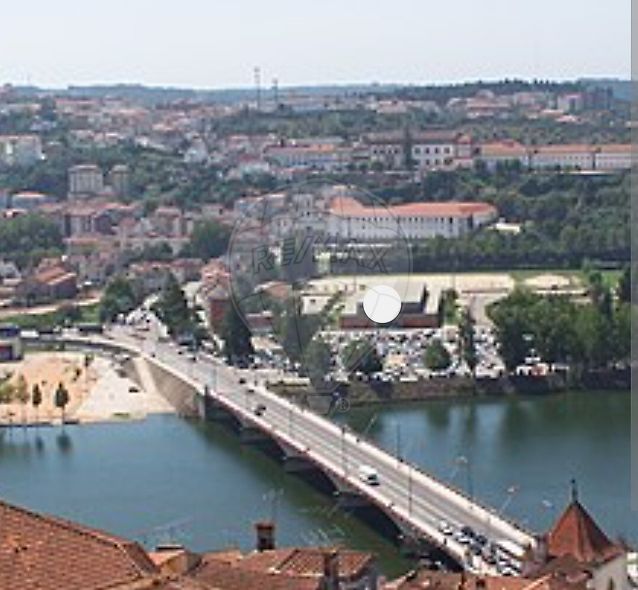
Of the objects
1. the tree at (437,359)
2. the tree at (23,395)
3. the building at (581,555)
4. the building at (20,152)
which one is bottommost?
the tree at (23,395)

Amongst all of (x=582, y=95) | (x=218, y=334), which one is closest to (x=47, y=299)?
(x=218, y=334)

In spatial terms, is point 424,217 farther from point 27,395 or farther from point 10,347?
point 27,395

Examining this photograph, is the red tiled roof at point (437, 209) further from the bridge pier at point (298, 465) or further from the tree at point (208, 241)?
the bridge pier at point (298, 465)

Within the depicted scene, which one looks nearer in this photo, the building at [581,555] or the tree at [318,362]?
the building at [581,555]

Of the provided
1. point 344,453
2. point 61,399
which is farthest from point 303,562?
point 61,399

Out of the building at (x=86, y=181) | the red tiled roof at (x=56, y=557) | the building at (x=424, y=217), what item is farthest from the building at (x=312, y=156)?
the red tiled roof at (x=56, y=557)

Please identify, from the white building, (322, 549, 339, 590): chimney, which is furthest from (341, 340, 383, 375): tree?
the white building
